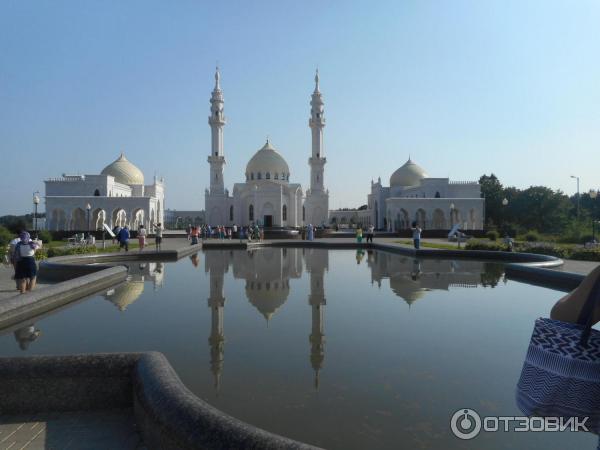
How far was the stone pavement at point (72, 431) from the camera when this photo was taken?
10.0 feet

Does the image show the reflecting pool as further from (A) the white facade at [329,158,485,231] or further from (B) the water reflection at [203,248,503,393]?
(A) the white facade at [329,158,485,231]

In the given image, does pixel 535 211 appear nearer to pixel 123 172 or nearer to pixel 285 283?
pixel 123 172

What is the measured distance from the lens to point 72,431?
3.27 metres

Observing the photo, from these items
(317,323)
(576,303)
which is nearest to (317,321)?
(317,323)

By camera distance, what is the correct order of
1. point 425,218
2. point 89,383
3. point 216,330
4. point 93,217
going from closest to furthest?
point 89,383 < point 216,330 < point 93,217 < point 425,218

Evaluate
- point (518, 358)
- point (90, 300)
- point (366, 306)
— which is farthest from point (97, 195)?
point (518, 358)

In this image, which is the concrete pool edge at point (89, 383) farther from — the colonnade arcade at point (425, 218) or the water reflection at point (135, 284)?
the colonnade arcade at point (425, 218)

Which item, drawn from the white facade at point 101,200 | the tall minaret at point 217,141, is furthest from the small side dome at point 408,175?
the white facade at point 101,200

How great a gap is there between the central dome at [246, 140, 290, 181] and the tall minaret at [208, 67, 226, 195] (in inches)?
141

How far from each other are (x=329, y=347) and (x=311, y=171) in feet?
146

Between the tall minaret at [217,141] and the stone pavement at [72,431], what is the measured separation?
149ft

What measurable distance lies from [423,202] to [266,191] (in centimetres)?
1543

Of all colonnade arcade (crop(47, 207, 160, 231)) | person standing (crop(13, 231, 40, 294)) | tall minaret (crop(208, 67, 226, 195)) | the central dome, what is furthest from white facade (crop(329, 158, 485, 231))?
person standing (crop(13, 231, 40, 294))

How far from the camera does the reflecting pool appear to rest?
333 cm
